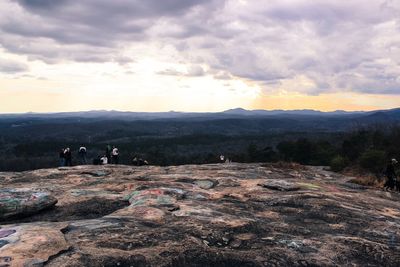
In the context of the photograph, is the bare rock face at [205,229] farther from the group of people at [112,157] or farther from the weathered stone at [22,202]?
the group of people at [112,157]

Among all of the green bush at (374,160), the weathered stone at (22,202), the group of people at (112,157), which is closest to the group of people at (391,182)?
the weathered stone at (22,202)

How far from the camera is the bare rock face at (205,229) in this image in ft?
28.7

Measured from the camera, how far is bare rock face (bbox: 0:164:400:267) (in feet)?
28.7

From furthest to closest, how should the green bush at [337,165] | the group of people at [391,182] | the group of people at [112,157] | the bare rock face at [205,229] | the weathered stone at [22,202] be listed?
the green bush at [337,165], the group of people at [112,157], the group of people at [391,182], the weathered stone at [22,202], the bare rock face at [205,229]

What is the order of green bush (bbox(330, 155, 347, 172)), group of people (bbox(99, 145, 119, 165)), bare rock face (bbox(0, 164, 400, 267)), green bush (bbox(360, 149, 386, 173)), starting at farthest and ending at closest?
green bush (bbox(360, 149, 386, 173))
green bush (bbox(330, 155, 347, 172))
group of people (bbox(99, 145, 119, 165))
bare rock face (bbox(0, 164, 400, 267))

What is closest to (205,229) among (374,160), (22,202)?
(22,202)

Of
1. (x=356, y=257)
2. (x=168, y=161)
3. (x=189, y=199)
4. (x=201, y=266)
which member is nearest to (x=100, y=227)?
(x=201, y=266)

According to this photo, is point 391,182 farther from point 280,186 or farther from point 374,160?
point 374,160

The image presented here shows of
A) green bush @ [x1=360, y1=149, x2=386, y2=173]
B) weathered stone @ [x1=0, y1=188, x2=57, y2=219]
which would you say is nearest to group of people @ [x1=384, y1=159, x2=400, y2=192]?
weathered stone @ [x1=0, y1=188, x2=57, y2=219]

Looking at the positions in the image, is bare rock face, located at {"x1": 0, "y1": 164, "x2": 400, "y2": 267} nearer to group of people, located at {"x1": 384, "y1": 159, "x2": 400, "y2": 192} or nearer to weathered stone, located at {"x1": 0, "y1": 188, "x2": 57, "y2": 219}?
weathered stone, located at {"x1": 0, "y1": 188, "x2": 57, "y2": 219}

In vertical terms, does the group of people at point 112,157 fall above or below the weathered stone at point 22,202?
below

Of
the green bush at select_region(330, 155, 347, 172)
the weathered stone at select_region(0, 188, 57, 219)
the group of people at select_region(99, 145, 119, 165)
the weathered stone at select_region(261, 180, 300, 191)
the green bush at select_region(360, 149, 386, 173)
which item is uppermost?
the weathered stone at select_region(0, 188, 57, 219)

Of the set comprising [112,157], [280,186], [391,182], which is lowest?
[112,157]

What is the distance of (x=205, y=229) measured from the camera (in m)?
10.8
